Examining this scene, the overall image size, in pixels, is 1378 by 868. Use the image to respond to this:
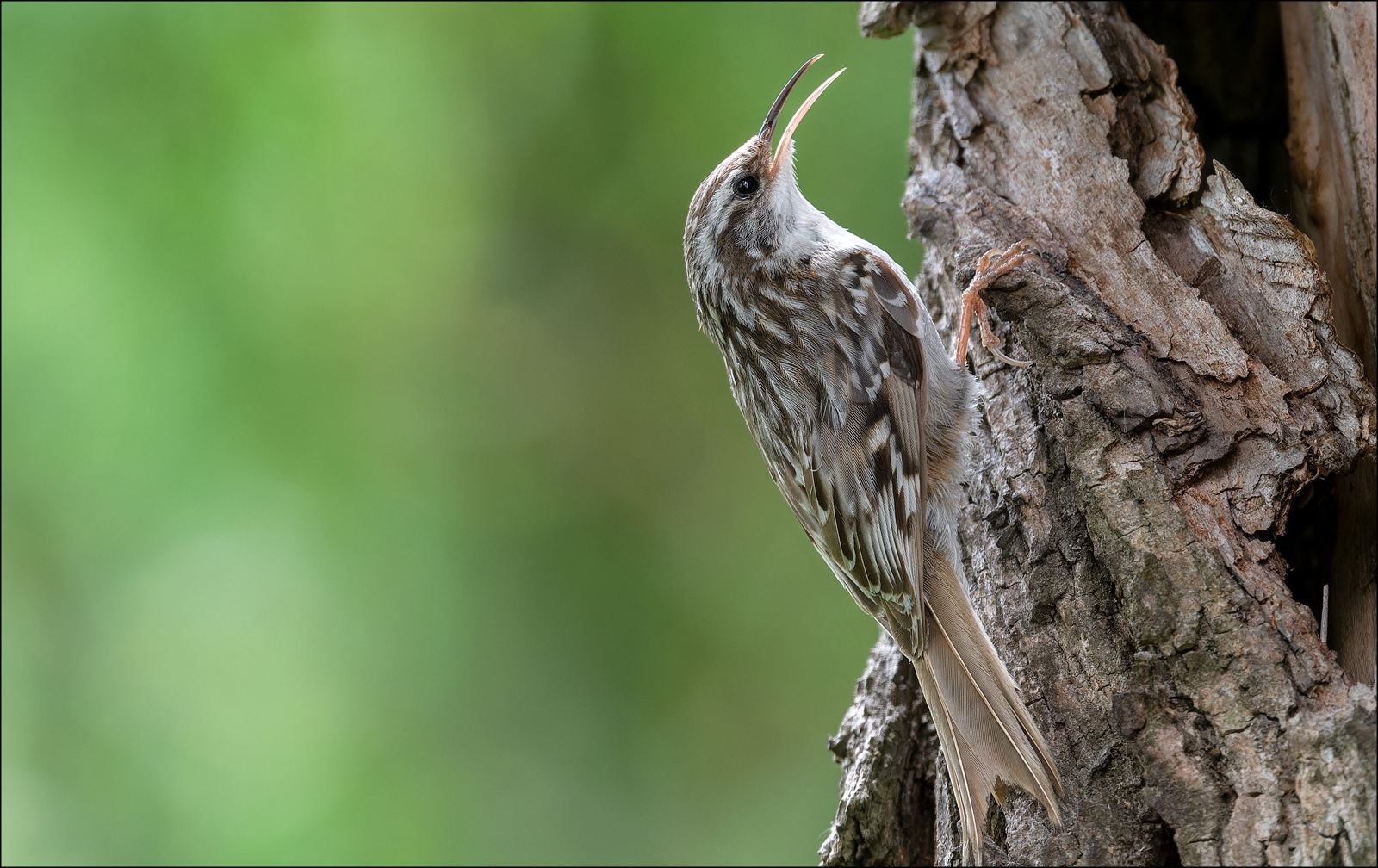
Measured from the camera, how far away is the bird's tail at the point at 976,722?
4.56 feet

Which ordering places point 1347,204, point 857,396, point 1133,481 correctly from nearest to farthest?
point 1133,481, point 1347,204, point 857,396

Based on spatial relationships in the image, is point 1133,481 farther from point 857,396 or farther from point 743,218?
point 743,218

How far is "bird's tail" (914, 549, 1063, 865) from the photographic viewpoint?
139 cm

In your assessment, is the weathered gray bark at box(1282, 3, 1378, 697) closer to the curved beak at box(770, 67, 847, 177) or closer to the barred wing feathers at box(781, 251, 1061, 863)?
the barred wing feathers at box(781, 251, 1061, 863)

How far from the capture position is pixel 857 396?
1.86 meters

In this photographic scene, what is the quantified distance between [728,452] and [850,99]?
3.97ft

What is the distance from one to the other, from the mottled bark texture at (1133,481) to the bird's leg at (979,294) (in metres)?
0.03

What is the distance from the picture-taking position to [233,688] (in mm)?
3172

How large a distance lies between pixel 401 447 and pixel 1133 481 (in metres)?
2.56

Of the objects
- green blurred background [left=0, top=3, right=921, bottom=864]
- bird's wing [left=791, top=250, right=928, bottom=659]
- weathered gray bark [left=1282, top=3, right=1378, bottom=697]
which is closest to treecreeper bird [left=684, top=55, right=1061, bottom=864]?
bird's wing [left=791, top=250, right=928, bottom=659]

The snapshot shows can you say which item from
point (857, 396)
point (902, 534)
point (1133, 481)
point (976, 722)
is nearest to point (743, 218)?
point (857, 396)

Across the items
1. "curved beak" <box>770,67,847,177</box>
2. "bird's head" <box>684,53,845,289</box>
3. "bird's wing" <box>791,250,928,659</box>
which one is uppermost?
"curved beak" <box>770,67,847,177</box>

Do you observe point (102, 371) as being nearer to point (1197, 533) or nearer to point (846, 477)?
point (846, 477)

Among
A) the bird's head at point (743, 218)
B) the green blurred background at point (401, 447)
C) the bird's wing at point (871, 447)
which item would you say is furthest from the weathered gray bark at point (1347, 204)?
the green blurred background at point (401, 447)
